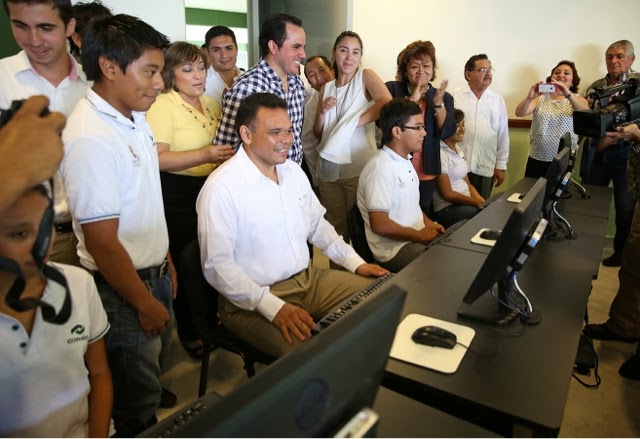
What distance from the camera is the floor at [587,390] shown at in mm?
1892

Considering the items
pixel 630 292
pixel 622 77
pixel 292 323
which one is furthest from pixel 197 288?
pixel 622 77

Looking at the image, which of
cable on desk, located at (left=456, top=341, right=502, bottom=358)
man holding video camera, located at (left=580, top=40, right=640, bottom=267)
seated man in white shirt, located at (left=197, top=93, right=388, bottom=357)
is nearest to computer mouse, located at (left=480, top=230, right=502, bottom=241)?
seated man in white shirt, located at (left=197, top=93, right=388, bottom=357)

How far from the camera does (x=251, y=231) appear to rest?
1.75m

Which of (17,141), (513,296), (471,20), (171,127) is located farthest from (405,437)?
(471,20)

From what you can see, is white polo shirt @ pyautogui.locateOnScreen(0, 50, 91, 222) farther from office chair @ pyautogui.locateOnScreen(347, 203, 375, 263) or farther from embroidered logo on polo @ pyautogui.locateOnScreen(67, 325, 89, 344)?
office chair @ pyautogui.locateOnScreen(347, 203, 375, 263)

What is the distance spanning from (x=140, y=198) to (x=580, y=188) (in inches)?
109

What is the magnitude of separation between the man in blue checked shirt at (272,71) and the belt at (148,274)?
31.4 inches

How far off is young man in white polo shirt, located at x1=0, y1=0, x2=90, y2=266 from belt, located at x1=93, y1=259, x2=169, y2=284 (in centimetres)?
31

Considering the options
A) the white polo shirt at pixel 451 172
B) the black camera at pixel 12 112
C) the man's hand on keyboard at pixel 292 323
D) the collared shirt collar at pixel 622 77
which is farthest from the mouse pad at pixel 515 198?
the black camera at pixel 12 112

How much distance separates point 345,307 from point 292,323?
21cm

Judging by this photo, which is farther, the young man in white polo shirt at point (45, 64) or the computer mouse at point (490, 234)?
the computer mouse at point (490, 234)

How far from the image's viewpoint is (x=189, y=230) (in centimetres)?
216

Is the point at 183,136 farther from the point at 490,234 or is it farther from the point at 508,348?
the point at 508,348

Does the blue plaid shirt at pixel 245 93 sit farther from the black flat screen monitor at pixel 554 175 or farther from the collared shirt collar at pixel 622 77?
the collared shirt collar at pixel 622 77
